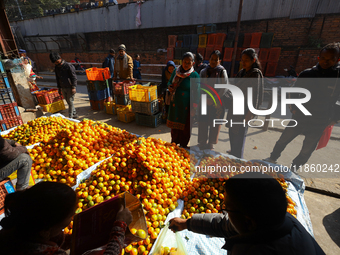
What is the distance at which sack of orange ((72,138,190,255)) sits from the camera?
2.26 meters

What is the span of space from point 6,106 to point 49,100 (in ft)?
8.36

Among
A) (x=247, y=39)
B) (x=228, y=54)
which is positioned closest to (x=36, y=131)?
(x=228, y=54)

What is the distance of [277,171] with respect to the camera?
10.5ft

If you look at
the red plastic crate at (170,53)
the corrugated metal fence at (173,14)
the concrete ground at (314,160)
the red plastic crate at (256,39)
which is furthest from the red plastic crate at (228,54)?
the concrete ground at (314,160)

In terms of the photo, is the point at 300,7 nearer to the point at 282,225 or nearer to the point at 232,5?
the point at 232,5

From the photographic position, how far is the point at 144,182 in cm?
246

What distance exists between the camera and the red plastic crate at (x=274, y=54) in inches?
452

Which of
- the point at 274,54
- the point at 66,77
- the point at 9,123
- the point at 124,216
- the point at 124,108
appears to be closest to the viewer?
the point at 124,216

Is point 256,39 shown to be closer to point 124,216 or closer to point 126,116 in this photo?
point 126,116

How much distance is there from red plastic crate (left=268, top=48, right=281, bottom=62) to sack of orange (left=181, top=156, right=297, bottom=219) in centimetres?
1128

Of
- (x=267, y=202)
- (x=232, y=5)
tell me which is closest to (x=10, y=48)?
(x=267, y=202)

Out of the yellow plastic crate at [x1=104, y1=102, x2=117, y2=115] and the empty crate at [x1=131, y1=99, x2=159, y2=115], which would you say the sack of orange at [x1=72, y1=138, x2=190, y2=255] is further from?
the yellow plastic crate at [x1=104, y1=102, x2=117, y2=115]

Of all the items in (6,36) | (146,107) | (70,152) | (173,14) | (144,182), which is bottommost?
(146,107)

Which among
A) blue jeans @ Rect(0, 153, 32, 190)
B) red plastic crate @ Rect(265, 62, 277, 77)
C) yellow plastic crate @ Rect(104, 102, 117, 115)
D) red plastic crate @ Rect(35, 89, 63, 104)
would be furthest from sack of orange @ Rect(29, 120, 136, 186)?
red plastic crate @ Rect(265, 62, 277, 77)
